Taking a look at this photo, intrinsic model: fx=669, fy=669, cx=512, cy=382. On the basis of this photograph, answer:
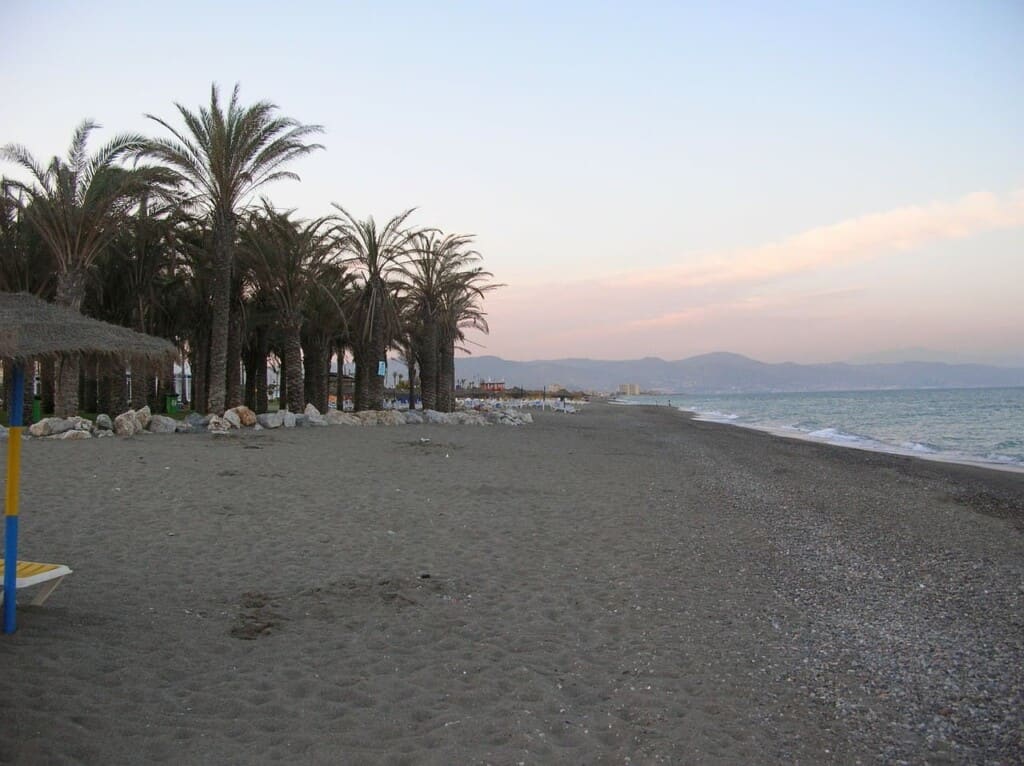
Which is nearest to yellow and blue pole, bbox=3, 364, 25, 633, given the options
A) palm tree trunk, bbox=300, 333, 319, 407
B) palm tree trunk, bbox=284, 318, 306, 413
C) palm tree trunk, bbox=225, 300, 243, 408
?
palm tree trunk, bbox=284, 318, 306, 413

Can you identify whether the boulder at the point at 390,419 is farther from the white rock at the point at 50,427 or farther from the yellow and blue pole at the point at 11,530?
the yellow and blue pole at the point at 11,530

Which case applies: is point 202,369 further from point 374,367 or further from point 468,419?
point 468,419

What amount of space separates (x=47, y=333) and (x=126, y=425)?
12.6 meters

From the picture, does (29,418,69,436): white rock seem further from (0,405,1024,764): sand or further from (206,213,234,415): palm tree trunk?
(0,405,1024,764): sand

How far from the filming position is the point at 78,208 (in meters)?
16.9

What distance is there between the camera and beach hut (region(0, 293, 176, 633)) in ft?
13.2

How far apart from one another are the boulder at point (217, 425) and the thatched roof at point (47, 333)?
12.4 metres

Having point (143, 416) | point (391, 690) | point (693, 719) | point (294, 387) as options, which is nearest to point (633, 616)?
point (693, 719)

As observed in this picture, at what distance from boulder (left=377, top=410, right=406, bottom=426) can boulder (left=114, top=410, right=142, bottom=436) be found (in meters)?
8.12

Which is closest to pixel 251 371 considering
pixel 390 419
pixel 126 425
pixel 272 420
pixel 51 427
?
pixel 390 419

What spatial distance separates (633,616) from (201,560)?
13.1 ft

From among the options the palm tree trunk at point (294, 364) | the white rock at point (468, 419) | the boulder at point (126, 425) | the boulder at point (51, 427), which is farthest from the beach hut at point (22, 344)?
the white rock at point (468, 419)

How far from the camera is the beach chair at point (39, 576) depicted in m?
4.20

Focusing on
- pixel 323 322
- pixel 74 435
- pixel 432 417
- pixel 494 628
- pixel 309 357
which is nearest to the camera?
pixel 494 628
